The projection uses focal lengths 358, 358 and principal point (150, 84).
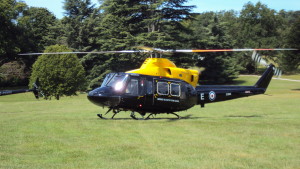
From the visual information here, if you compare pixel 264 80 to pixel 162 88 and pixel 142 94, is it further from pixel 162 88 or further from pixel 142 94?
pixel 142 94

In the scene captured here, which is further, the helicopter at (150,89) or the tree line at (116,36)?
the tree line at (116,36)

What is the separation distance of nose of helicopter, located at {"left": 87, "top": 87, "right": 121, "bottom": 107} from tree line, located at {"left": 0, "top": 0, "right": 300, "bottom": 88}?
35.3m

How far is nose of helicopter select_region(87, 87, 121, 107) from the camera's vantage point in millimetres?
15539

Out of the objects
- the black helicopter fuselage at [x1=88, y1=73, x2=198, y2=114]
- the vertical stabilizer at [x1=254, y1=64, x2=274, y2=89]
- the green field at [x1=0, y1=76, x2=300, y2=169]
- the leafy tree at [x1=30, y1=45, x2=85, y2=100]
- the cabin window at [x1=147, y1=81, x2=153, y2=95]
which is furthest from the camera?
the leafy tree at [x1=30, y1=45, x2=85, y2=100]

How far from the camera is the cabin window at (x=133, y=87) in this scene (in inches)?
630

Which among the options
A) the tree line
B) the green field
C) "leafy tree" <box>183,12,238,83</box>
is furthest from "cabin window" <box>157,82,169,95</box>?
"leafy tree" <box>183,12,238,83</box>

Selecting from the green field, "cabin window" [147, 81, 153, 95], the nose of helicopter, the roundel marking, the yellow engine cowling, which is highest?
the yellow engine cowling

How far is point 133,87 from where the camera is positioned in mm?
16078

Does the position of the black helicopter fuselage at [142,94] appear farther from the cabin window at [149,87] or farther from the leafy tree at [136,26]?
the leafy tree at [136,26]

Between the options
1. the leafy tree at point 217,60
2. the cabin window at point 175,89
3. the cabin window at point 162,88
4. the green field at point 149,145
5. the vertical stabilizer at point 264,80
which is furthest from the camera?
the leafy tree at point 217,60

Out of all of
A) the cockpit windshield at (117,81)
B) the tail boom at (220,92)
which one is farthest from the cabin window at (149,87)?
the tail boom at (220,92)

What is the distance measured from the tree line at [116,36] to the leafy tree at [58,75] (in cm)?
934

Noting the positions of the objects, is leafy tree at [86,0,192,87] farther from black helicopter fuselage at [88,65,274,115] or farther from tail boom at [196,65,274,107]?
black helicopter fuselage at [88,65,274,115]

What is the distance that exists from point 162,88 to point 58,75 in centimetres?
3098
